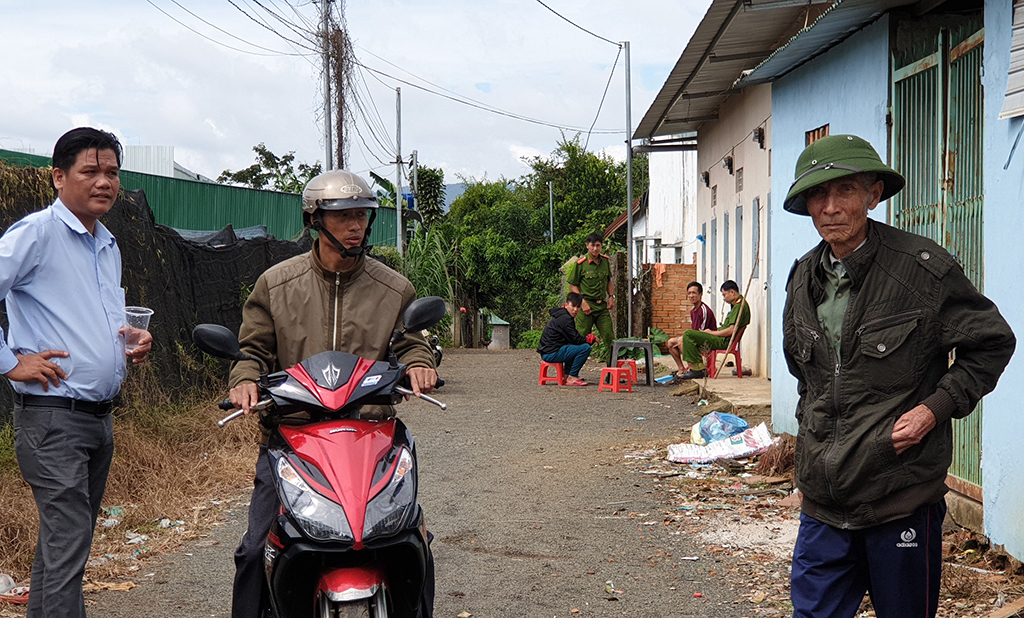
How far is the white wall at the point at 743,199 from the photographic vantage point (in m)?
14.5

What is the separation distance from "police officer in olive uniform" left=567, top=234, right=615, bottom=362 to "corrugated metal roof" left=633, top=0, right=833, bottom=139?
8.81 ft

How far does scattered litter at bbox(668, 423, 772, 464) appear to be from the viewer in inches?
332

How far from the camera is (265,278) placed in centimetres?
374

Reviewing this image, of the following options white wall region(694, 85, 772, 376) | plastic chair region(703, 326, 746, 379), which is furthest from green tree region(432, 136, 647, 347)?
plastic chair region(703, 326, 746, 379)

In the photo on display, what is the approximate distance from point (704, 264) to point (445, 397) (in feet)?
27.3

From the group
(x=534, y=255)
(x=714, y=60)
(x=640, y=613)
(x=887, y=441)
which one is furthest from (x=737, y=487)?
(x=534, y=255)

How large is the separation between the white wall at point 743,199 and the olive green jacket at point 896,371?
33.9 feet

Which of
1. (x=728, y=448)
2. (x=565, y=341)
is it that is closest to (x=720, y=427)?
(x=728, y=448)

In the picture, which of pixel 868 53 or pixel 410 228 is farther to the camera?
pixel 410 228

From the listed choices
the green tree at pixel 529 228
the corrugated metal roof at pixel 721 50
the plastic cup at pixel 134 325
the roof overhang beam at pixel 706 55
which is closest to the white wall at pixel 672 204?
the green tree at pixel 529 228

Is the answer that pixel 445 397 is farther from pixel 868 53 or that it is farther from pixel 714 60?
pixel 868 53

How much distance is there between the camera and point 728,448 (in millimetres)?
8562

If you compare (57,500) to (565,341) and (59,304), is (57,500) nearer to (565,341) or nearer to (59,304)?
(59,304)

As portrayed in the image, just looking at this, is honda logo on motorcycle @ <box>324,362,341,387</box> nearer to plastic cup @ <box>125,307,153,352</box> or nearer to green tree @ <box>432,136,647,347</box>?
plastic cup @ <box>125,307,153,352</box>
